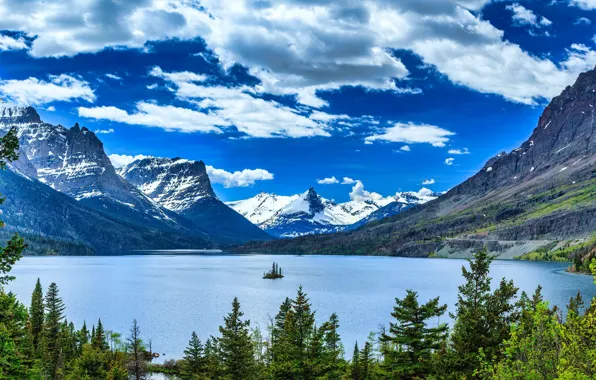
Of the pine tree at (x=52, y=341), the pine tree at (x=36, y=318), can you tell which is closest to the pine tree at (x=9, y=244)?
the pine tree at (x=52, y=341)

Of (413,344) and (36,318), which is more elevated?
(413,344)

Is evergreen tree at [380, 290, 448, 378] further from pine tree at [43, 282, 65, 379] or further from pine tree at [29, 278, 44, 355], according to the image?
pine tree at [29, 278, 44, 355]

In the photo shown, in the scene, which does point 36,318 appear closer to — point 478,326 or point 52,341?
point 52,341

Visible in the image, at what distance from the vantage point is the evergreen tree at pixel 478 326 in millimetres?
39062

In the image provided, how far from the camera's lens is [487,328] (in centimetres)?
4184

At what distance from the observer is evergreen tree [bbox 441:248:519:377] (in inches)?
1538

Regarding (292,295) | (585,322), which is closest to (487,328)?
(585,322)

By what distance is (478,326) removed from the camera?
1633 inches

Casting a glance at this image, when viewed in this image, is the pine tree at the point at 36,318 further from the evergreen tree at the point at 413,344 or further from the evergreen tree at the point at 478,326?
the evergreen tree at the point at 478,326

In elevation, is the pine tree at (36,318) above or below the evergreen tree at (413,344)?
below

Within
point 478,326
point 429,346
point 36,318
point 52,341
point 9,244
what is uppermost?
point 9,244

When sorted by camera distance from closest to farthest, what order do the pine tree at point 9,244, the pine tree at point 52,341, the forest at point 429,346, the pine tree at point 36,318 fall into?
the pine tree at point 9,244
the forest at point 429,346
the pine tree at point 52,341
the pine tree at point 36,318

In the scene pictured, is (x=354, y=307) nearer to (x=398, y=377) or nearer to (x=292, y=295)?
(x=292, y=295)

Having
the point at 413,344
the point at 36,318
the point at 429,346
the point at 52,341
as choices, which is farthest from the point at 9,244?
the point at 36,318
